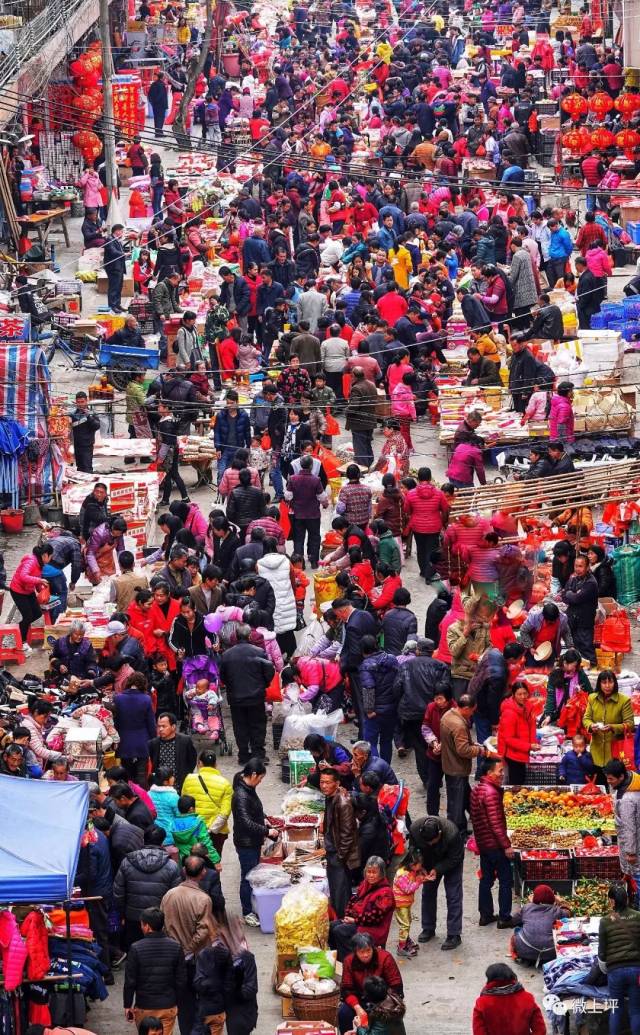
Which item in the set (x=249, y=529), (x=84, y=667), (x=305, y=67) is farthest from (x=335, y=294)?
(x=305, y=67)

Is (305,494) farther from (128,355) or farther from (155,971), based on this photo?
(155,971)

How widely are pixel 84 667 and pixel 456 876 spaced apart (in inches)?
175

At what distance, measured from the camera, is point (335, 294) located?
27.8m

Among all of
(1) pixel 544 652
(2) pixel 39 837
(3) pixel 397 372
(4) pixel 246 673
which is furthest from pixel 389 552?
(2) pixel 39 837

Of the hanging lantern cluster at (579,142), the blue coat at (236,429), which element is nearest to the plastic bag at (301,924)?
the blue coat at (236,429)

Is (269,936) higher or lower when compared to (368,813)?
lower

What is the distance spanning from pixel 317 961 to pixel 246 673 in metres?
3.30

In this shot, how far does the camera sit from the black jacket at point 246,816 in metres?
15.2

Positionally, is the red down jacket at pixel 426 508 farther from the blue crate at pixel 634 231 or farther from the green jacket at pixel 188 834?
the blue crate at pixel 634 231

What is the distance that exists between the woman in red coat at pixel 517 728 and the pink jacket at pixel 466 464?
5.76 metres

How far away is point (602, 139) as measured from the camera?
3619 centimetres

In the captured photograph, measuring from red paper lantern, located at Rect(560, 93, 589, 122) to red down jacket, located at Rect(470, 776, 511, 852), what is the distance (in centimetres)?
2411

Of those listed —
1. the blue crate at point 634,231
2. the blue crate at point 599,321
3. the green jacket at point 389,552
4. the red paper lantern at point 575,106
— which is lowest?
the green jacket at point 389,552

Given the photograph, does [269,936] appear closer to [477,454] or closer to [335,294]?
[477,454]
